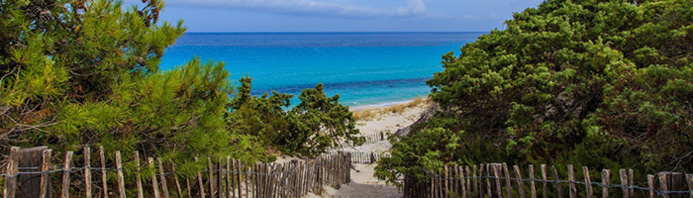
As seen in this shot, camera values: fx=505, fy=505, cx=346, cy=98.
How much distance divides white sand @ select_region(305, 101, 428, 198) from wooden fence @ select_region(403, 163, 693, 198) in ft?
5.06

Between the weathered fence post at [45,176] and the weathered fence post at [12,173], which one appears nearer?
the weathered fence post at [12,173]

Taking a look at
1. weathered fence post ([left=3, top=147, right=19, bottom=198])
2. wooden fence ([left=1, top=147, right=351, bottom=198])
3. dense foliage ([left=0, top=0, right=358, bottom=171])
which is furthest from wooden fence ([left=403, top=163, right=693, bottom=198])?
weathered fence post ([left=3, top=147, right=19, bottom=198])

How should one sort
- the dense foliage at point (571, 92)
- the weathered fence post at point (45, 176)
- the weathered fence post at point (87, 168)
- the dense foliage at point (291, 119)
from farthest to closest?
the dense foliage at point (291, 119) → the dense foliage at point (571, 92) → the weathered fence post at point (87, 168) → the weathered fence post at point (45, 176)

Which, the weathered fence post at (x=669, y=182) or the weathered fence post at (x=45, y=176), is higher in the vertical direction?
the weathered fence post at (x=45, y=176)

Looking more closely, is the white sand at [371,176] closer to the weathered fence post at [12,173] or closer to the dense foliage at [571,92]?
the dense foliage at [571,92]

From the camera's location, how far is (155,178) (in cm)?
447

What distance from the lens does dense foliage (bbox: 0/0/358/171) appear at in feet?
12.9

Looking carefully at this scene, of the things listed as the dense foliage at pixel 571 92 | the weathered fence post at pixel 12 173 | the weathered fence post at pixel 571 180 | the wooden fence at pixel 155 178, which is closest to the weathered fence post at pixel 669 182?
the weathered fence post at pixel 571 180

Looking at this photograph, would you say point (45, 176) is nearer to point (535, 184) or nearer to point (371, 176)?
point (535, 184)

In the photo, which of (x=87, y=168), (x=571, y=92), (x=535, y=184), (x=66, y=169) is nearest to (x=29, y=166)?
(x=66, y=169)

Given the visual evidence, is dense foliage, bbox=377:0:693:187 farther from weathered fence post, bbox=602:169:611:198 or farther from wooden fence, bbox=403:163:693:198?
weathered fence post, bbox=602:169:611:198

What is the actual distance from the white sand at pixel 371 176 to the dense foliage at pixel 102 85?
3.79 metres

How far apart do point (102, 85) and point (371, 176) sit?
29.8ft

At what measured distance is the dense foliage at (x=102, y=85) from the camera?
155 inches
